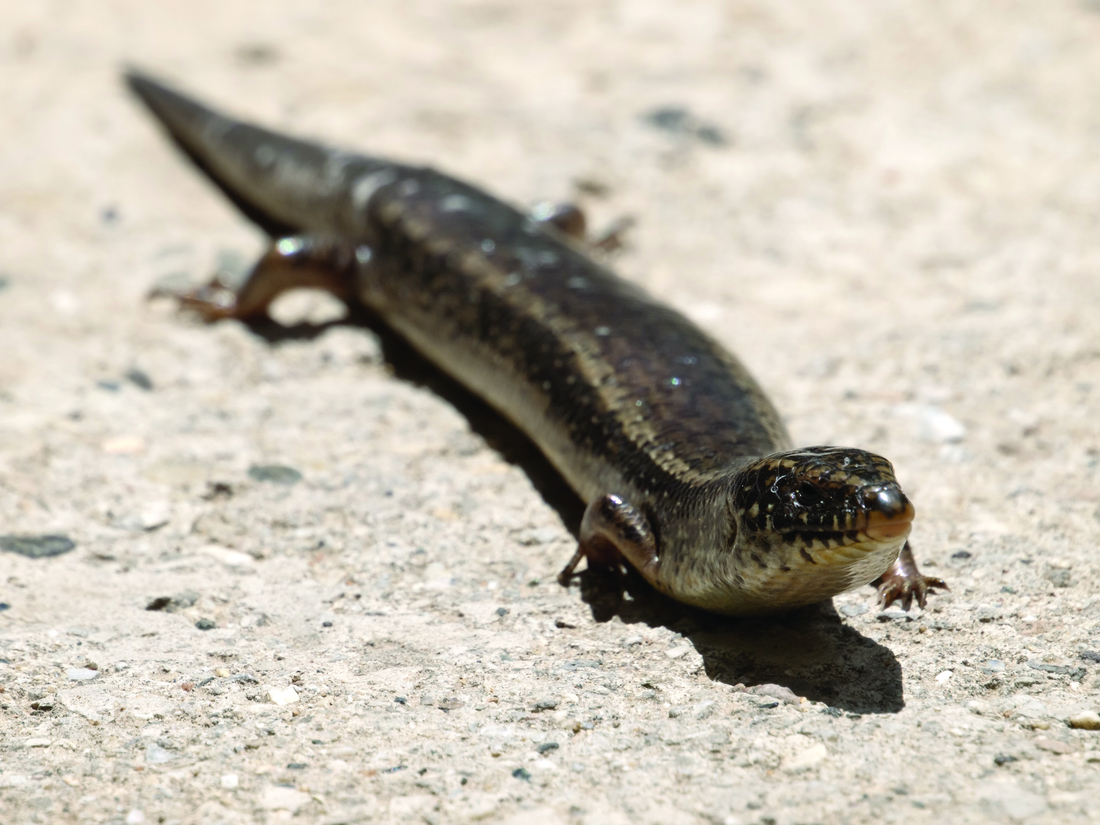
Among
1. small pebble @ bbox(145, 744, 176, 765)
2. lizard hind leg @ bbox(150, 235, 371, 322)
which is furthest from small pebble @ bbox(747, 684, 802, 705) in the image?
lizard hind leg @ bbox(150, 235, 371, 322)

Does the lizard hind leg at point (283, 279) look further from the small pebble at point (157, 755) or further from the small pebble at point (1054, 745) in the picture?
the small pebble at point (1054, 745)

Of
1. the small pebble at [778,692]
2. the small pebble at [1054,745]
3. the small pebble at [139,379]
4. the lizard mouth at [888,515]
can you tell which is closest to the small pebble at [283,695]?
the small pebble at [778,692]

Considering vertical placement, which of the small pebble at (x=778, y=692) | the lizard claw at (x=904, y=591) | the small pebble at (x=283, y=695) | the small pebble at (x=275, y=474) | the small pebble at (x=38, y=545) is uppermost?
the lizard claw at (x=904, y=591)

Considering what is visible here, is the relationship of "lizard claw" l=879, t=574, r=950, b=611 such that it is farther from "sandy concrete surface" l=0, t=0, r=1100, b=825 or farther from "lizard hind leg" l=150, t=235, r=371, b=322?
"lizard hind leg" l=150, t=235, r=371, b=322

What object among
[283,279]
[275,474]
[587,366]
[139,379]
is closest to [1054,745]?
[587,366]

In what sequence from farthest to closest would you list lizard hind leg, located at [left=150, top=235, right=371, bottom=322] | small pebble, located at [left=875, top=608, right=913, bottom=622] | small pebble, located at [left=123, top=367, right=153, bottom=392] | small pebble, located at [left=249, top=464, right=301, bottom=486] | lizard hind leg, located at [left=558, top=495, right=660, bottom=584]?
lizard hind leg, located at [left=150, top=235, right=371, bottom=322], small pebble, located at [left=123, top=367, right=153, bottom=392], small pebble, located at [left=249, top=464, right=301, bottom=486], lizard hind leg, located at [left=558, top=495, right=660, bottom=584], small pebble, located at [left=875, top=608, right=913, bottom=622]

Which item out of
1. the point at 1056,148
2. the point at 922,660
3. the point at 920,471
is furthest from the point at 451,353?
the point at 1056,148

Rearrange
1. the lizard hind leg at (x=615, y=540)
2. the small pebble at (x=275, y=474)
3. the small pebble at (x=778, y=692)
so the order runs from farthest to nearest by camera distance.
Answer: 1. the small pebble at (x=275, y=474)
2. the lizard hind leg at (x=615, y=540)
3. the small pebble at (x=778, y=692)
